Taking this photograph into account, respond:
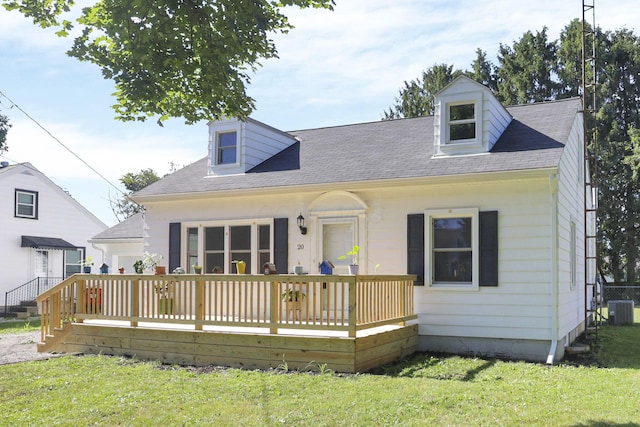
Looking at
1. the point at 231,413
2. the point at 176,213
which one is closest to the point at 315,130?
the point at 176,213

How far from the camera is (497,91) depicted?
33344 mm

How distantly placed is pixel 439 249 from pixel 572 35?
24364mm

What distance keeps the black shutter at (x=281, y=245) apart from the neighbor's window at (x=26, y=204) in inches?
632

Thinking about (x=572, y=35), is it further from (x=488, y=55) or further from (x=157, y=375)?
(x=157, y=375)

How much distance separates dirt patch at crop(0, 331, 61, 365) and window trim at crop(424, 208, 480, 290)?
7.06m

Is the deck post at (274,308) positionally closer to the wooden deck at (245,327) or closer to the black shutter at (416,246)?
the wooden deck at (245,327)

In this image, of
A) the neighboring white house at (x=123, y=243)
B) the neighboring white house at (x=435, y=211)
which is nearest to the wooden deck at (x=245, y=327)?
the neighboring white house at (x=435, y=211)

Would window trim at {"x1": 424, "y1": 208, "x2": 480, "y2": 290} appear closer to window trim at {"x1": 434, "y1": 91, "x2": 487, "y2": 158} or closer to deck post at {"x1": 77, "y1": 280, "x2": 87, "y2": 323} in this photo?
window trim at {"x1": 434, "y1": 91, "x2": 487, "y2": 158}

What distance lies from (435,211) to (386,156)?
209cm

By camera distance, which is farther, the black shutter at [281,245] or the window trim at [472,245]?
the black shutter at [281,245]

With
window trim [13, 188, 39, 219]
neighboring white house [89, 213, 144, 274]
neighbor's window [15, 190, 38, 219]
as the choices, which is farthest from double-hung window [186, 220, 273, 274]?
neighbor's window [15, 190, 38, 219]

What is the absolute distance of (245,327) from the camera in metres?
10.1

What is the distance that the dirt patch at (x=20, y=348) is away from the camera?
10745mm

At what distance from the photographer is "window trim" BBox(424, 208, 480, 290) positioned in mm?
10719
